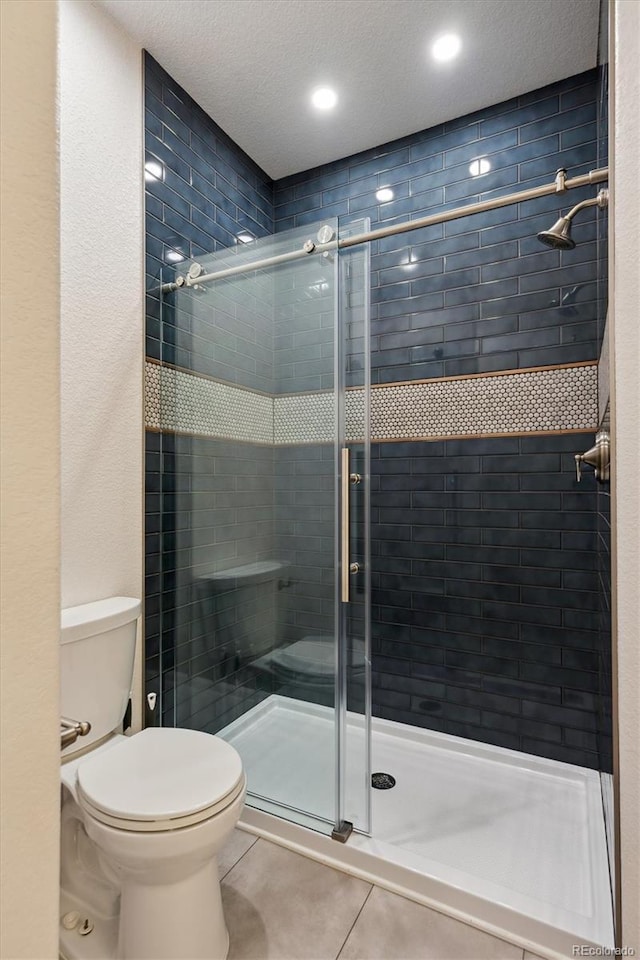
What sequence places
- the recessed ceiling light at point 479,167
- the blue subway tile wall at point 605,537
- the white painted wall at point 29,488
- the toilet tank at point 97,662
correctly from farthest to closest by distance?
the recessed ceiling light at point 479,167 → the toilet tank at point 97,662 → the blue subway tile wall at point 605,537 → the white painted wall at point 29,488

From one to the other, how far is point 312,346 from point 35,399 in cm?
124

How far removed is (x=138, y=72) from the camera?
1.91 meters

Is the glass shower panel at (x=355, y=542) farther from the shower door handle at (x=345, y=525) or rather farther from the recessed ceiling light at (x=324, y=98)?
the recessed ceiling light at (x=324, y=98)

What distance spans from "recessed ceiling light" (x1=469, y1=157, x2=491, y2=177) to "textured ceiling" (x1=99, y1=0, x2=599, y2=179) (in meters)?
0.23

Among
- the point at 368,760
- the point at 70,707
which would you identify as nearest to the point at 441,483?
the point at 368,760

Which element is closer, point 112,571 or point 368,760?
point 368,760

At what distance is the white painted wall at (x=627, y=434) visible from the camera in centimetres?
79

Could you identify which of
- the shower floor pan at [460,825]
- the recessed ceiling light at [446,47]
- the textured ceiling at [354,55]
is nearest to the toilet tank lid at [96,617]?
the shower floor pan at [460,825]

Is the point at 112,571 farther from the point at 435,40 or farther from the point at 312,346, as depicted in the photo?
the point at 435,40

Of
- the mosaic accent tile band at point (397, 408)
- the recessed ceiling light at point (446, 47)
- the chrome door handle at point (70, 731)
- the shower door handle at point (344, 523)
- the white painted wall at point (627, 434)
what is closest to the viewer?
the chrome door handle at point (70, 731)

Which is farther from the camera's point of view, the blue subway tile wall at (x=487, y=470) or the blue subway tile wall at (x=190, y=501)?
the blue subway tile wall at (x=487, y=470)

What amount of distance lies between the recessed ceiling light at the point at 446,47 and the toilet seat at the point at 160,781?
2.61 m

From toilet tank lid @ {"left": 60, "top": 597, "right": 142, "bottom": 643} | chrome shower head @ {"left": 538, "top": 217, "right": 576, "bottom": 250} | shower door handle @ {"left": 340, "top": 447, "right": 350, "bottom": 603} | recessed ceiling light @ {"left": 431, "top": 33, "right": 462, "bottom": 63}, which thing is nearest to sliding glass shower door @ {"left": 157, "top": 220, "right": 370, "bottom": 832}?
shower door handle @ {"left": 340, "top": 447, "right": 350, "bottom": 603}

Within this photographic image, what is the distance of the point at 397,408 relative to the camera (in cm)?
241
